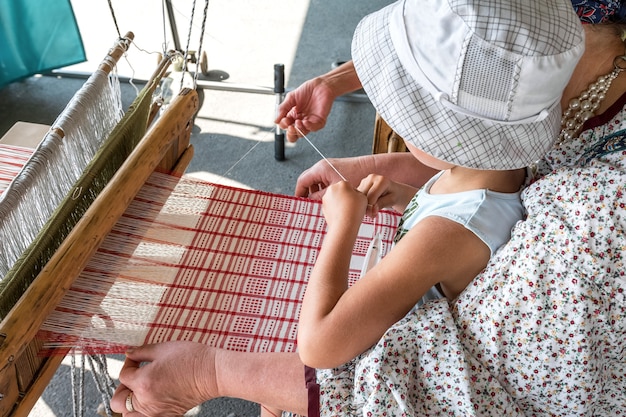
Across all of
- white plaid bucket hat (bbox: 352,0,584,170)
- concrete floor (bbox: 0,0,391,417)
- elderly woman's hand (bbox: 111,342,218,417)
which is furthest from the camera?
concrete floor (bbox: 0,0,391,417)

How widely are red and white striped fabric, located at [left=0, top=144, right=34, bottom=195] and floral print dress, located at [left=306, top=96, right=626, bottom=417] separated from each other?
88cm

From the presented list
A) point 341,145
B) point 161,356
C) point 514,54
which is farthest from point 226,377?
point 341,145

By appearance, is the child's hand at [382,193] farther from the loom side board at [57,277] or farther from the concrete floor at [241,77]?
the concrete floor at [241,77]

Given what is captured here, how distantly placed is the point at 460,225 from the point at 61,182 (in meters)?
0.75

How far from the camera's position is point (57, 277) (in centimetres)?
99

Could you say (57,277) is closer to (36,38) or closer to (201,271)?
(201,271)

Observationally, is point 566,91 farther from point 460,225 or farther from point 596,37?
point 460,225

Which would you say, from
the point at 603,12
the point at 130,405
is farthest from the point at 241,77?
the point at 603,12

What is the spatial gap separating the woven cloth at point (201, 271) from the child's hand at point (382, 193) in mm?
120

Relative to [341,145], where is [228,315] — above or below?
above

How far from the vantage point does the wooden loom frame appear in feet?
3.01

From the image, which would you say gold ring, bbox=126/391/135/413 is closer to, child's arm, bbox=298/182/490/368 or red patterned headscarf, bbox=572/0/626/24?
child's arm, bbox=298/182/490/368

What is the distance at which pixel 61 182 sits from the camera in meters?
1.21

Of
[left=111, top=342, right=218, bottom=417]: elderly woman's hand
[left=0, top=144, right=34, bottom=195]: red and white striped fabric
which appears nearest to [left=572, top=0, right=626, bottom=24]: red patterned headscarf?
[left=111, top=342, right=218, bottom=417]: elderly woman's hand
